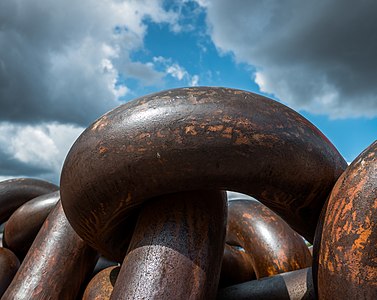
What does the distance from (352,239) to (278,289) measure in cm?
49

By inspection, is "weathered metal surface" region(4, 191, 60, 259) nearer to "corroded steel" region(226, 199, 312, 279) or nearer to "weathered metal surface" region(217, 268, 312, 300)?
Result: "corroded steel" region(226, 199, 312, 279)

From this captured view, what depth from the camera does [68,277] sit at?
4.76 ft

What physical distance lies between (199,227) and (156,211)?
0.10 metres

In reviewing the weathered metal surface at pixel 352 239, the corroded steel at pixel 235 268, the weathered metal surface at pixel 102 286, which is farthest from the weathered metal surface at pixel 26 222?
the weathered metal surface at pixel 352 239

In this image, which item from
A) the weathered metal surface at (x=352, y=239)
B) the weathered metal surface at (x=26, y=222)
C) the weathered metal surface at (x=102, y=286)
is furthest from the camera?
the weathered metal surface at (x=26, y=222)

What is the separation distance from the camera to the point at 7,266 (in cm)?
189

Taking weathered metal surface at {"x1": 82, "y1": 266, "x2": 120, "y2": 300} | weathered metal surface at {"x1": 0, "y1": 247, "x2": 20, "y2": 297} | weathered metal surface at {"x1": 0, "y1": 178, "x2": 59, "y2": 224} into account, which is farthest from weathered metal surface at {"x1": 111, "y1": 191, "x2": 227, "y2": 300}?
weathered metal surface at {"x1": 0, "y1": 178, "x2": 59, "y2": 224}

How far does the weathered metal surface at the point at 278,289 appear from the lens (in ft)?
4.00

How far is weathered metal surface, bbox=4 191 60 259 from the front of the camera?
6.34ft

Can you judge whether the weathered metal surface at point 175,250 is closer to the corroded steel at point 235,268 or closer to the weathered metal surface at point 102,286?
the weathered metal surface at point 102,286

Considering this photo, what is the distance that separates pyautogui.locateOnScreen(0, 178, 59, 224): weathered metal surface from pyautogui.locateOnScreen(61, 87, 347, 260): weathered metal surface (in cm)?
125

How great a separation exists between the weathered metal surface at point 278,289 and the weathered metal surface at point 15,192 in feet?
3.96

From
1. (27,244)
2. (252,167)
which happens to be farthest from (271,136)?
(27,244)

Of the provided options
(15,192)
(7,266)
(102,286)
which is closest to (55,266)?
(102,286)
